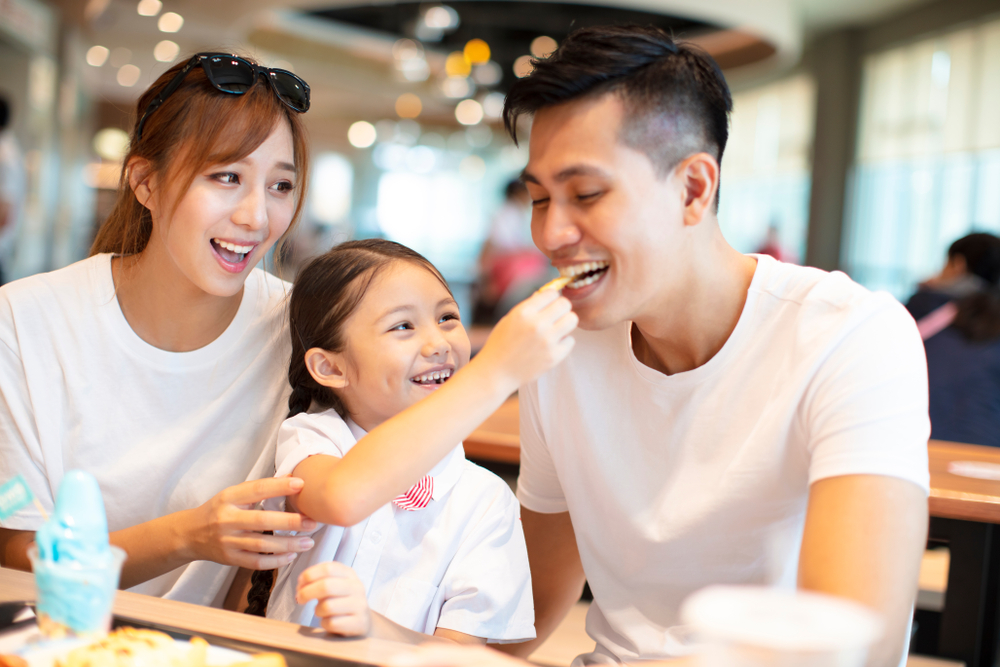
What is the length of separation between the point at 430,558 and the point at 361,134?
1850cm

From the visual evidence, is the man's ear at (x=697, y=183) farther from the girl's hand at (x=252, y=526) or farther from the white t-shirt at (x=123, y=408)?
the white t-shirt at (x=123, y=408)

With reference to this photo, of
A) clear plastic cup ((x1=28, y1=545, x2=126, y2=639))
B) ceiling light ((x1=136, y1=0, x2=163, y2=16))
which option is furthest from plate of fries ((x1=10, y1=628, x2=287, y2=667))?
ceiling light ((x1=136, y1=0, x2=163, y2=16))

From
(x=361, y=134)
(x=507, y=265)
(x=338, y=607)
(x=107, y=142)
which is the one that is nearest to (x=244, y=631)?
(x=338, y=607)

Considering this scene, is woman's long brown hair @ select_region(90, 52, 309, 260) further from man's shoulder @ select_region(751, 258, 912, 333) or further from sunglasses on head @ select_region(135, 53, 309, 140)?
man's shoulder @ select_region(751, 258, 912, 333)

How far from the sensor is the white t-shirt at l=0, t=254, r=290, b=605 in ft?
4.80

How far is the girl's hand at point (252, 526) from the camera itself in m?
1.18

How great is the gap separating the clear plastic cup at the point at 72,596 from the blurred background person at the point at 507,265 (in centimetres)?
470

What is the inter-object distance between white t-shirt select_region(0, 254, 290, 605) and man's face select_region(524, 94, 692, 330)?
70 centimetres

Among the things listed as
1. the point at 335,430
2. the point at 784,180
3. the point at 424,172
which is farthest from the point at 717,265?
the point at 424,172

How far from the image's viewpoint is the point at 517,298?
5.58 meters

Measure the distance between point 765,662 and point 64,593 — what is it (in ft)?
2.29

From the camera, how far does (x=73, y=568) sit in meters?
0.86

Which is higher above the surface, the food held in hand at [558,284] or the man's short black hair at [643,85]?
the man's short black hair at [643,85]

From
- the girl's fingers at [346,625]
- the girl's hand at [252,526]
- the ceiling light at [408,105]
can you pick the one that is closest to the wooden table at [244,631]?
the girl's fingers at [346,625]
